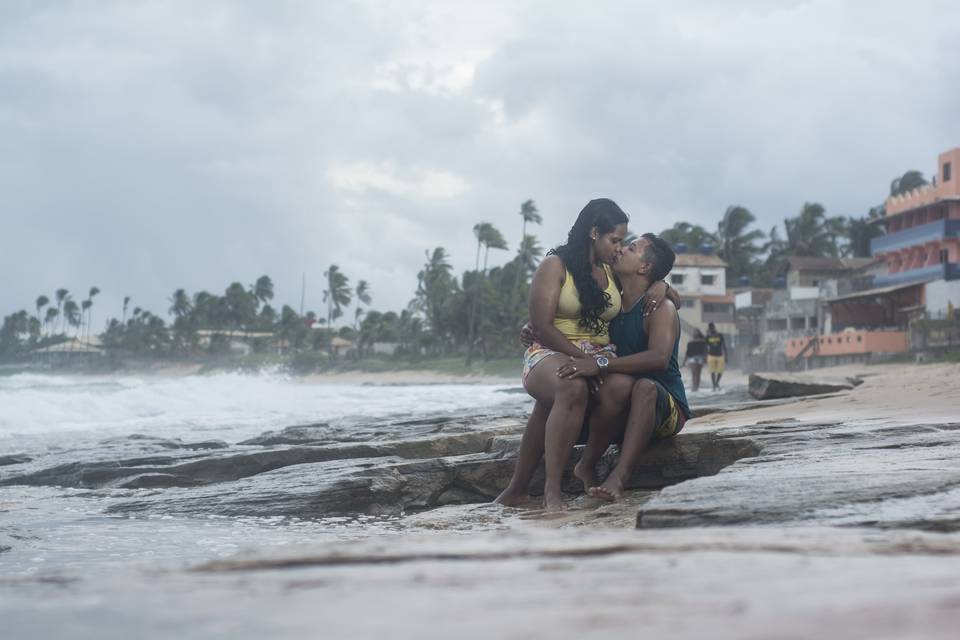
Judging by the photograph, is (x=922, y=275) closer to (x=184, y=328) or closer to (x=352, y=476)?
(x=352, y=476)

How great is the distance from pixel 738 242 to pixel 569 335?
64.5 meters

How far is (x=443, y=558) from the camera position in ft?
6.02

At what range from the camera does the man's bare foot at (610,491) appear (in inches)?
184

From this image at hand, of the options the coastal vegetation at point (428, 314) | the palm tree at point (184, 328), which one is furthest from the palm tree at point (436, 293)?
the palm tree at point (184, 328)

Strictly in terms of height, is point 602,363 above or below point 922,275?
below

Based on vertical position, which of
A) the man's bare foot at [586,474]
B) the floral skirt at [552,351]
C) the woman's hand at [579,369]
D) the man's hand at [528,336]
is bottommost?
the man's bare foot at [586,474]

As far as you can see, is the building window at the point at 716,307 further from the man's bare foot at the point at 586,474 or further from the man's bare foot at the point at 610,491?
the man's bare foot at the point at 610,491

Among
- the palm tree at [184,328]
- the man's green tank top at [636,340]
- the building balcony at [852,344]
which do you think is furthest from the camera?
the palm tree at [184,328]

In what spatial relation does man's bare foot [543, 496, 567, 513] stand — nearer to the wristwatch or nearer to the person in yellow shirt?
the person in yellow shirt

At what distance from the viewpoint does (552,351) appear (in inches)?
197

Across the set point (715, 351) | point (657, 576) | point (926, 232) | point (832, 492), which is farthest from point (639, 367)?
point (926, 232)

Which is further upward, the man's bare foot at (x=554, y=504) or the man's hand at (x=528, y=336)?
the man's hand at (x=528, y=336)

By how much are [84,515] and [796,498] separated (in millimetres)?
4513

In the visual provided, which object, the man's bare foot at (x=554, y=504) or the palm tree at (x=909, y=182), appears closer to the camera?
the man's bare foot at (x=554, y=504)
